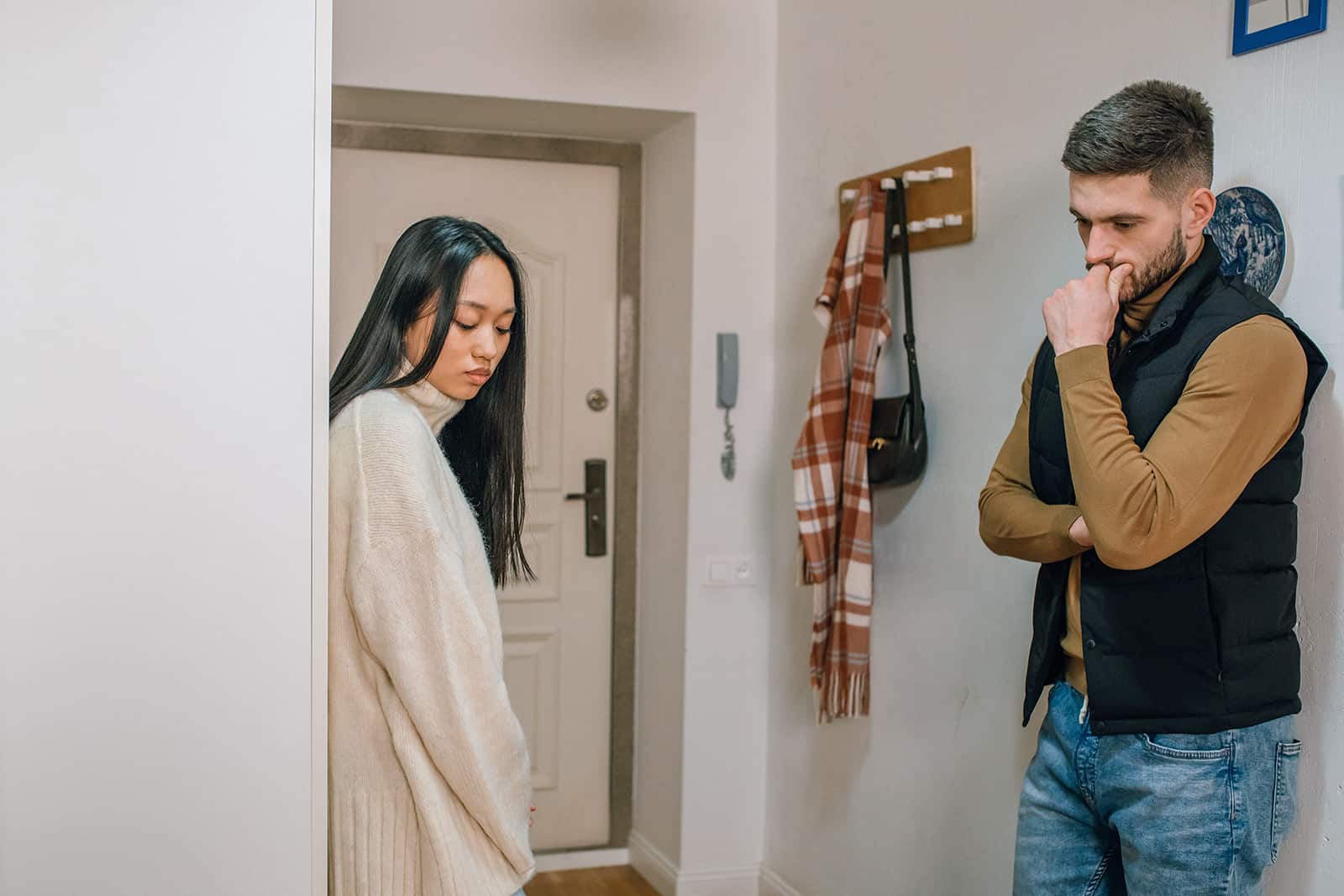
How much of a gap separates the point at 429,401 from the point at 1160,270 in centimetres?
93

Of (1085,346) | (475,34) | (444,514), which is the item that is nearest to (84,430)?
(444,514)

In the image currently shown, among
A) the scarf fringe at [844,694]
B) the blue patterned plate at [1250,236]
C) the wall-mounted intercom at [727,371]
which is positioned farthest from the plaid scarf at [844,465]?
the blue patterned plate at [1250,236]

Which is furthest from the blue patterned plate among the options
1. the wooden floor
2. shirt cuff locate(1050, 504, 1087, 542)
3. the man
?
the wooden floor

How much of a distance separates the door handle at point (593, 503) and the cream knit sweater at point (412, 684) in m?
2.10

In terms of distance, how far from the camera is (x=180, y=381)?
4.27 ft

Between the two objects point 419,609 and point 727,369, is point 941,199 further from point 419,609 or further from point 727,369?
point 419,609

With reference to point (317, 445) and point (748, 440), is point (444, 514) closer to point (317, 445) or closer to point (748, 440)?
point (317, 445)

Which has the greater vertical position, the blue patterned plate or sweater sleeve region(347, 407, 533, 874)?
the blue patterned plate

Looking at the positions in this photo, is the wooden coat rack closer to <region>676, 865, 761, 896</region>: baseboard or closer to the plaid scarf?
the plaid scarf

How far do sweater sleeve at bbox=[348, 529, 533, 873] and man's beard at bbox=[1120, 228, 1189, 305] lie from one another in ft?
3.03

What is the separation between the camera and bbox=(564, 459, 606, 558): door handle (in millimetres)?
3527

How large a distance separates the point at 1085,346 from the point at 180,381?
1.06 metres

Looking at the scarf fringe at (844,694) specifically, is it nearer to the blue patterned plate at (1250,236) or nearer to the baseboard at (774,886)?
the baseboard at (774,886)

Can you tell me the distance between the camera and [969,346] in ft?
8.05
